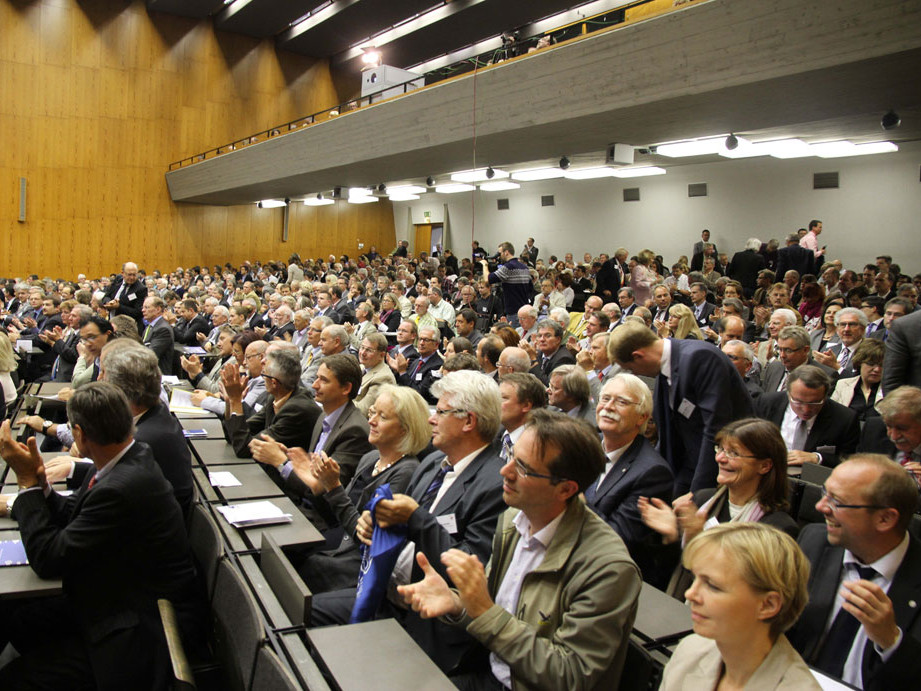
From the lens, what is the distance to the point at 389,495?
6.66 ft

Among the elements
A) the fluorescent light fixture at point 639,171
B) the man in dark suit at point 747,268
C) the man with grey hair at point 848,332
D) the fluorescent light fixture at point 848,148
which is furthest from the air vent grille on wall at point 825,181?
the man with grey hair at point 848,332

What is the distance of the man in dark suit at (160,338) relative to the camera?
6.79 m

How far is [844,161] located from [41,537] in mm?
11638

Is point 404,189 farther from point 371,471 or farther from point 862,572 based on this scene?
point 862,572

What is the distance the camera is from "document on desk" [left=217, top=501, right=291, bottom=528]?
2.79m

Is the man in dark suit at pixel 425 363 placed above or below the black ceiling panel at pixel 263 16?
below

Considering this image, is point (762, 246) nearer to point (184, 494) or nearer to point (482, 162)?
point (482, 162)

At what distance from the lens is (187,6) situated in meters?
17.5

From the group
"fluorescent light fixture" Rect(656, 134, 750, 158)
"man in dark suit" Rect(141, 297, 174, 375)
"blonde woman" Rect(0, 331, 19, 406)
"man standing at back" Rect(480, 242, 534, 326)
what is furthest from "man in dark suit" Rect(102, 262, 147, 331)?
"fluorescent light fixture" Rect(656, 134, 750, 158)

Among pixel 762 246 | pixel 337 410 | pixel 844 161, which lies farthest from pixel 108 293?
pixel 844 161

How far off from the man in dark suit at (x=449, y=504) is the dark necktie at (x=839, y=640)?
3.15 ft

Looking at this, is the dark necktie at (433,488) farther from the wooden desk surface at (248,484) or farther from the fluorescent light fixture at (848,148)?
the fluorescent light fixture at (848,148)

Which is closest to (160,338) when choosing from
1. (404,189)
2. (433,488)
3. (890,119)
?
(433,488)

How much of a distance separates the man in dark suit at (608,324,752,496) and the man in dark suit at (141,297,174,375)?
4.96 metres
